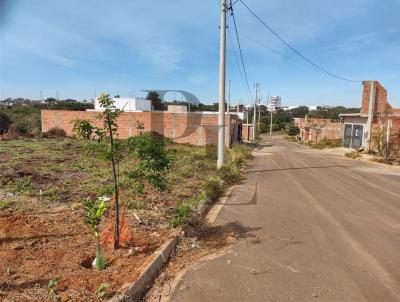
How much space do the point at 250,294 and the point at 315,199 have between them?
5.13 metres

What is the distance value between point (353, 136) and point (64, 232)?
26.7 m

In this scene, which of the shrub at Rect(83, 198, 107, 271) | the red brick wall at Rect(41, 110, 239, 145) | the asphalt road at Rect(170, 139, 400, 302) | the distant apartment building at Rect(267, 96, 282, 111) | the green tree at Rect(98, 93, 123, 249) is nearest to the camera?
the asphalt road at Rect(170, 139, 400, 302)

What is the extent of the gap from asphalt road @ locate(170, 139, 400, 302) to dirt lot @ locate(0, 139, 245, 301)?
33.7 inches

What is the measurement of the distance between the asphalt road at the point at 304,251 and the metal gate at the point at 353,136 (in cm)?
1834

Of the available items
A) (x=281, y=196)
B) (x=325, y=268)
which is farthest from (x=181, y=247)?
(x=281, y=196)

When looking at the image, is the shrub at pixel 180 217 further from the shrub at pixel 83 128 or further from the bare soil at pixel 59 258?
the shrub at pixel 83 128

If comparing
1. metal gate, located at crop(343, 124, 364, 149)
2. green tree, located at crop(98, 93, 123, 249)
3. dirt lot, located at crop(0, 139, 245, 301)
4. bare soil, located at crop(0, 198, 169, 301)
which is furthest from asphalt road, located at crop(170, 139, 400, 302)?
metal gate, located at crop(343, 124, 364, 149)

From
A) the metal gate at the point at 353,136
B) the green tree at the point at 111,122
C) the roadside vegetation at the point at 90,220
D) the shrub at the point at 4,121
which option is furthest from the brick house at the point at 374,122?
the shrub at the point at 4,121

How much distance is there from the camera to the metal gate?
24969 mm

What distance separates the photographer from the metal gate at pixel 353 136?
25.0 metres

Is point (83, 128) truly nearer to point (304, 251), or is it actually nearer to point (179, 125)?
point (304, 251)

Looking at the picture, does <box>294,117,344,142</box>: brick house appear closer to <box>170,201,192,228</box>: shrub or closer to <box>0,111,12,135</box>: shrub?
<box>0,111,12,135</box>: shrub

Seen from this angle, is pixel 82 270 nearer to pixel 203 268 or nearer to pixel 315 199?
pixel 203 268

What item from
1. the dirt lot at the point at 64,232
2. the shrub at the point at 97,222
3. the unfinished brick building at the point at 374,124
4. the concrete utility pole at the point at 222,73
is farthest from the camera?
the unfinished brick building at the point at 374,124
